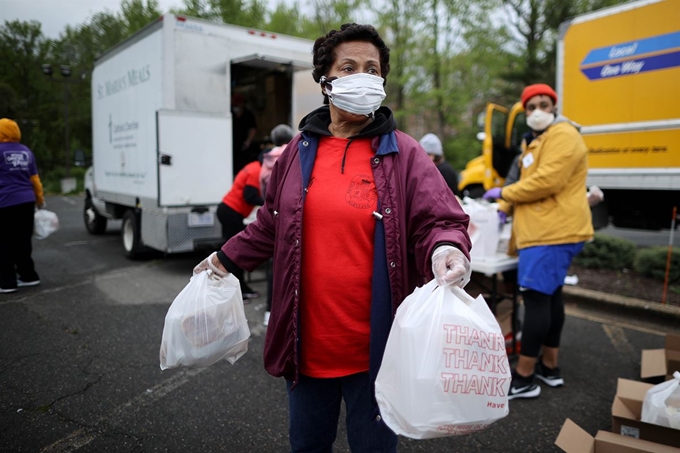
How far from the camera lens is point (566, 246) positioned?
325 cm

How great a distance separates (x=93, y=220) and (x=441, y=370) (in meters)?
10.2

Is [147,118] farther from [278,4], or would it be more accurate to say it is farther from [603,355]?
[278,4]

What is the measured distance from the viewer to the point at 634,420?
258 centimetres

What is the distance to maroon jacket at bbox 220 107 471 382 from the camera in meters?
1.64

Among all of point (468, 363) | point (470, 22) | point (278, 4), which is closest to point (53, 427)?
point (468, 363)

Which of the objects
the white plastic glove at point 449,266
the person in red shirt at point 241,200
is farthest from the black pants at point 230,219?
the white plastic glove at point 449,266

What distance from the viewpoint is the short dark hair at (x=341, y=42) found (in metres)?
1.79

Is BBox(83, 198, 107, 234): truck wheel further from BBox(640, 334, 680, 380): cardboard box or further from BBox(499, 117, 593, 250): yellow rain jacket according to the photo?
BBox(640, 334, 680, 380): cardboard box

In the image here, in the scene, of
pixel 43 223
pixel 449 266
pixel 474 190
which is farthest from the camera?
pixel 474 190

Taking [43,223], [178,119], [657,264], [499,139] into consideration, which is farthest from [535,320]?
[499,139]

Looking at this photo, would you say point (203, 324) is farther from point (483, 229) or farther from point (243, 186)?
point (243, 186)

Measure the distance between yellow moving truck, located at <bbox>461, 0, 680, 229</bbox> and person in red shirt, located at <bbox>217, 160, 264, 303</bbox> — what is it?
4.77 metres

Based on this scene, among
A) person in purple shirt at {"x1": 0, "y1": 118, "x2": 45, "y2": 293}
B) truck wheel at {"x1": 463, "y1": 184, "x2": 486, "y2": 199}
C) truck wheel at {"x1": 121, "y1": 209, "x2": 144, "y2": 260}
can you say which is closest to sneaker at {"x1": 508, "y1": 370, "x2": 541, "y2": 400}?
person in purple shirt at {"x1": 0, "y1": 118, "x2": 45, "y2": 293}

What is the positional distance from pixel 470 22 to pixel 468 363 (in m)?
19.6
